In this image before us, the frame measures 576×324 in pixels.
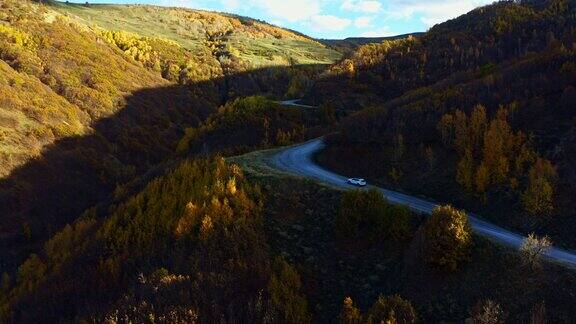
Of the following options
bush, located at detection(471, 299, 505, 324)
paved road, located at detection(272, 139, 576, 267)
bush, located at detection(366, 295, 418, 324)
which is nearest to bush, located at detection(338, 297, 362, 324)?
bush, located at detection(366, 295, 418, 324)

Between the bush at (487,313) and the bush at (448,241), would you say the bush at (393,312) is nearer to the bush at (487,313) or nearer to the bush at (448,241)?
the bush at (487,313)

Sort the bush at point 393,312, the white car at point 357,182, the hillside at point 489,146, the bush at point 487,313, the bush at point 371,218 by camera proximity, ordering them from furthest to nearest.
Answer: the white car at point 357,182 → the hillside at point 489,146 → the bush at point 371,218 → the bush at point 393,312 → the bush at point 487,313

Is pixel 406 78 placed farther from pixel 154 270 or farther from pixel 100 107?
pixel 154 270

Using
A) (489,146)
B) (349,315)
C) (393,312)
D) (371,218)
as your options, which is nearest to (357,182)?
(371,218)

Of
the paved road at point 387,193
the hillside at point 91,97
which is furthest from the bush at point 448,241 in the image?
the hillside at point 91,97

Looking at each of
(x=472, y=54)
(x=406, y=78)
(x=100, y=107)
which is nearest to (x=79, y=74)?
(x=100, y=107)

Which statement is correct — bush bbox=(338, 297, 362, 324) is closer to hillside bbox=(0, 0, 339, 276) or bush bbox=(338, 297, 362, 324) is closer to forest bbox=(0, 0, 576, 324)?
forest bbox=(0, 0, 576, 324)
